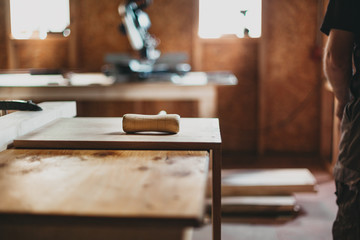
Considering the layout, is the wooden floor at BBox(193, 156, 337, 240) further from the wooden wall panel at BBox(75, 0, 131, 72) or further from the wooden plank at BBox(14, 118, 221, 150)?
the wooden wall panel at BBox(75, 0, 131, 72)

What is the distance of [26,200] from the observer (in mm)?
990

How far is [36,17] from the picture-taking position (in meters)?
4.98

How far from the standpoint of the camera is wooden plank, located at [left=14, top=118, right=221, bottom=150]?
1.43 meters

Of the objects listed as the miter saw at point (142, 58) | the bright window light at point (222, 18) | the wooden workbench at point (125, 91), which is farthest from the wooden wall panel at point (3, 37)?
the bright window light at point (222, 18)

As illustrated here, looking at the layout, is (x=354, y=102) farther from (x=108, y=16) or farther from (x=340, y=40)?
(x=108, y=16)

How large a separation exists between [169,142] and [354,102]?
74 centimetres

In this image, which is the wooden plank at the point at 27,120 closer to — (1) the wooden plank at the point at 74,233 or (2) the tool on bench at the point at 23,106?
(2) the tool on bench at the point at 23,106

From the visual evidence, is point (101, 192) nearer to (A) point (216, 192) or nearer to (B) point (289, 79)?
(A) point (216, 192)

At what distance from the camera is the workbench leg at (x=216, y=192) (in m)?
1.45

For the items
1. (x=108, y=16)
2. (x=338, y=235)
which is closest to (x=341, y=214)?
(x=338, y=235)

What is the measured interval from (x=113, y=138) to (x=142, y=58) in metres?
2.65

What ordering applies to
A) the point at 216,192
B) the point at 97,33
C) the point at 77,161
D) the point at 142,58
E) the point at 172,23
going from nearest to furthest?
the point at 77,161
the point at 216,192
the point at 142,58
the point at 172,23
the point at 97,33

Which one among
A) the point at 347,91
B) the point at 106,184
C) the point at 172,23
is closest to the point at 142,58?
the point at 172,23

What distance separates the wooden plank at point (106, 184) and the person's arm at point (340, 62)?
697mm
